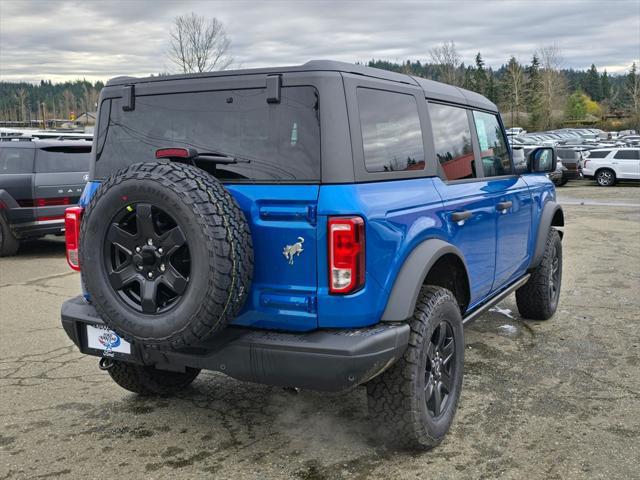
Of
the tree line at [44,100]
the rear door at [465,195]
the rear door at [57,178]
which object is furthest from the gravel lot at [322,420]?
the tree line at [44,100]

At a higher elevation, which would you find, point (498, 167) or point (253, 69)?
point (253, 69)

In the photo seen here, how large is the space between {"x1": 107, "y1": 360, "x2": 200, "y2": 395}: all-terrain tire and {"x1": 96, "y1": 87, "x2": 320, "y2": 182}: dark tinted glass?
48.1 inches

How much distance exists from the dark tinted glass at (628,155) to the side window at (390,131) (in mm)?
23427

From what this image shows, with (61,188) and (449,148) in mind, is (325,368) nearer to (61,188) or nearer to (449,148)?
(449,148)

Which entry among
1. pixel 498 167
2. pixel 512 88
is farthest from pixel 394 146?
pixel 512 88

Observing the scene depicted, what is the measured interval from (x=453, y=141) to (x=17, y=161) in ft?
24.1

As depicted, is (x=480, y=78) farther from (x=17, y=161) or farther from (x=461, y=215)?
(x=461, y=215)

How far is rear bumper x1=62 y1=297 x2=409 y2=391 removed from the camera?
2.78 m

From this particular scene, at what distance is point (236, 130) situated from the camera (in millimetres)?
3080

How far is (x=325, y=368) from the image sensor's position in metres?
2.79

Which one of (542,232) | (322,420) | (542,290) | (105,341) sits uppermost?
(542,232)

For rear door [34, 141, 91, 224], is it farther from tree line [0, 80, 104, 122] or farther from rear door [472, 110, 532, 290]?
tree line [0, 80, 104, 122]

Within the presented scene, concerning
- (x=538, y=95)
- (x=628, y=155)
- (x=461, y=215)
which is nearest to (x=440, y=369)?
(x=461, y=215)

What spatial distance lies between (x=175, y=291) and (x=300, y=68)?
1151 mm
